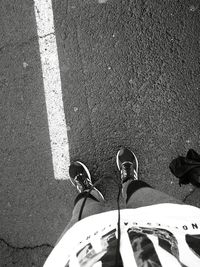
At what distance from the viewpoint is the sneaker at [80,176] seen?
2.32 metres

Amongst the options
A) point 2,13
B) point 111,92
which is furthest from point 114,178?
point 2,13

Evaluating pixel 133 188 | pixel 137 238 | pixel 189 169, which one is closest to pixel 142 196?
pixel 133 188

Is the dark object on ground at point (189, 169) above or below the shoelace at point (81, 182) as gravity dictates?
above

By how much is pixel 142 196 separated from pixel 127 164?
1.36 ft

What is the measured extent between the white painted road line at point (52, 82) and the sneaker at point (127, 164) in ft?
1.37

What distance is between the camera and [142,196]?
6.14ft

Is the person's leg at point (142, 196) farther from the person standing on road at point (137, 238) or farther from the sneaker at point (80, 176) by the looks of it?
the sneaker at point (80, 176)

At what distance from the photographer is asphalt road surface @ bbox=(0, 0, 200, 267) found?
89.2 inches

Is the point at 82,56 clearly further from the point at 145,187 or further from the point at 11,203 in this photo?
the point at 11,203

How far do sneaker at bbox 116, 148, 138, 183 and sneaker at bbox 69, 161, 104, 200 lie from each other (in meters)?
0.24

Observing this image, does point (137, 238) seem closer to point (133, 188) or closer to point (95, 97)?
point (133, 188)

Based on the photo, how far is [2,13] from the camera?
239 centimetres

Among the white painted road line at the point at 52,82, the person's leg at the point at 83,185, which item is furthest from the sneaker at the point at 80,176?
the white painted road line at the point at 52,82

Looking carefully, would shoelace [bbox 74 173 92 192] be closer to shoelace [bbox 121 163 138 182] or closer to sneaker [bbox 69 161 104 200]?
sneaker [bbox 69 161 104 200]
